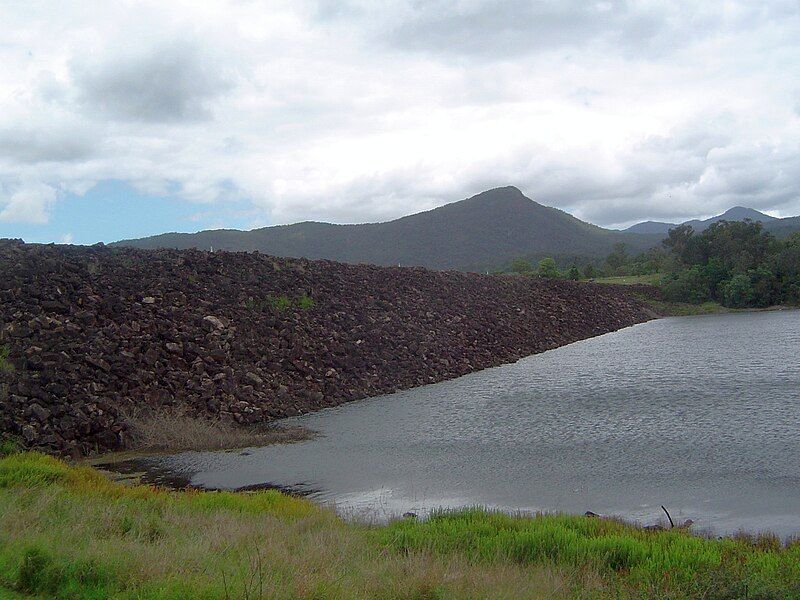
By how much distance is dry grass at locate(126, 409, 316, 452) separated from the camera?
16.5 meters

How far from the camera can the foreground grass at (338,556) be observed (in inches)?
222

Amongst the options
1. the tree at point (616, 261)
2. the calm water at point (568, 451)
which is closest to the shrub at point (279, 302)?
the calm water at point (568, 451)

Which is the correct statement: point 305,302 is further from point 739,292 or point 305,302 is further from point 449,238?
point 449,238

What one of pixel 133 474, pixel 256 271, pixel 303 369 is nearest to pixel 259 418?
pixel 303 369

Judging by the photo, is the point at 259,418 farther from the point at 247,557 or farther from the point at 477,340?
the point at 477,340

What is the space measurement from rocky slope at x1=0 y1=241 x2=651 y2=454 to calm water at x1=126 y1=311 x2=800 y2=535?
78.4 inches

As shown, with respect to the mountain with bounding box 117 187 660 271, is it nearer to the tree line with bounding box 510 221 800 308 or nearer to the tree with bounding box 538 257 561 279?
the tree with bounding box 538 257 561 279

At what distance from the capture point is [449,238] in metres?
124

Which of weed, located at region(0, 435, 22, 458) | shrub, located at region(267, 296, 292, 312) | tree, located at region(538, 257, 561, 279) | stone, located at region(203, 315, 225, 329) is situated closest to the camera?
weed, located at region(0, 435, 22, 458)

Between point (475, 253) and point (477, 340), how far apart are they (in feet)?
295

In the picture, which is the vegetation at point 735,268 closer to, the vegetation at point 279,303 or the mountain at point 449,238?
the mountain at point 449,238

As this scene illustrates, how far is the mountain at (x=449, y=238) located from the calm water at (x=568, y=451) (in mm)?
47382

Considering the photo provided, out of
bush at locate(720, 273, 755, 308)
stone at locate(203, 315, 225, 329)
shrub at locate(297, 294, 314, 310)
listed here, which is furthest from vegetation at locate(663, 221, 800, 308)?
stone at locate(203, 315, 225, 329)

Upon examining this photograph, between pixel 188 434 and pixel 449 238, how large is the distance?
109 m
